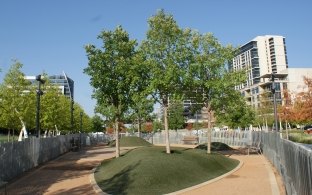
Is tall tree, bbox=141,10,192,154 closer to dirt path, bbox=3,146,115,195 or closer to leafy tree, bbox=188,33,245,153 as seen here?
leafy tree, bbox=188,33,245,153

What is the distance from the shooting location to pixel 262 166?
68.5 ft

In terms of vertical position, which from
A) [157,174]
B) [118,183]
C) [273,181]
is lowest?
[273,181]

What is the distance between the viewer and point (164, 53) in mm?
22031

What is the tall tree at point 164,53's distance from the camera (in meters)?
21.3

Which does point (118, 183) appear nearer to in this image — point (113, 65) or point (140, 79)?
point (140, 79)

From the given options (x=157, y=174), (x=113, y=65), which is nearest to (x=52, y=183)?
(x=157, y=174)

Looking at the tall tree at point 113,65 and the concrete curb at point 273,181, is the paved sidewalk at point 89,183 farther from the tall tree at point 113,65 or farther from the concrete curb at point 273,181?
the tall tree at point 113,65

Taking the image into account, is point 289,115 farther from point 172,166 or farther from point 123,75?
point 172,166

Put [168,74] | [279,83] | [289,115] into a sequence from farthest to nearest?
1. [279,83]
2. [289,115]
3. [168,74]

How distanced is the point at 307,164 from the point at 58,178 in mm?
14613

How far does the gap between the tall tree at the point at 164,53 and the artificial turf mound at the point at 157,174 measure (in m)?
3.99

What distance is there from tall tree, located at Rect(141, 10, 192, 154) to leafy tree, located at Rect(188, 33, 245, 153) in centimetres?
223

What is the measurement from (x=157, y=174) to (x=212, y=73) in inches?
489

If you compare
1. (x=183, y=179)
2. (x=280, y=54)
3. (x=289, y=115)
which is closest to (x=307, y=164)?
(x=183, y=179)
